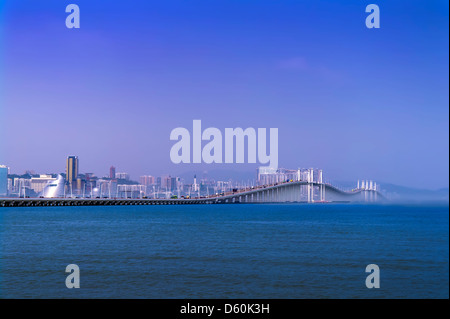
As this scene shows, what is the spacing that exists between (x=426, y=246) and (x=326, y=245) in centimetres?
A: 786

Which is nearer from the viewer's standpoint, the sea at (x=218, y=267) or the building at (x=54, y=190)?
the sea at (x=218, y=267)

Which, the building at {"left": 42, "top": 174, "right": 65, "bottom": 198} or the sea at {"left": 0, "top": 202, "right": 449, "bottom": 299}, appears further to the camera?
the building at {"left": 42, "top": 174, "right": 65, "bottom": 198}

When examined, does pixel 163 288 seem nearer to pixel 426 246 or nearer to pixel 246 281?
pixel 246 281

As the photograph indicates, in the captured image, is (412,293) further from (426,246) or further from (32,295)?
(426,246)

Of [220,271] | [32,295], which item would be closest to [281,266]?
[220,271]

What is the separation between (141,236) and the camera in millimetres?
43844

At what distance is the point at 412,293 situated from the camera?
1997 centimetres

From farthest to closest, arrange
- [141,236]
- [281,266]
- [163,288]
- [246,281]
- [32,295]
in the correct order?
[141,236], [281,266], [246,281], [163,288], [32,295]

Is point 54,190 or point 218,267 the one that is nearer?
point 218,267
